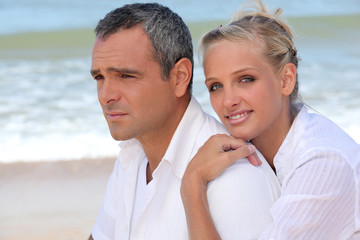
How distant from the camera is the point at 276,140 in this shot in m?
2.76

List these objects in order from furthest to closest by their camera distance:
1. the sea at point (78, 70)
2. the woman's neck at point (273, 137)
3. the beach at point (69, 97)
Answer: the sea at point (78, 70) < the beach at point (69, 97) < the woman's neck at point (273, 137)

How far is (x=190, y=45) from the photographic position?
288 cm

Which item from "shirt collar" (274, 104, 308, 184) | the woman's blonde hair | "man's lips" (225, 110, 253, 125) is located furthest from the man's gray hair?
"shirt collar" (274, 104, 308, 184)

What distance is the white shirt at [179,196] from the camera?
240cm

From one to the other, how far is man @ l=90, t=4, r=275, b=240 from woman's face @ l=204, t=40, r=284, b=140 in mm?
145

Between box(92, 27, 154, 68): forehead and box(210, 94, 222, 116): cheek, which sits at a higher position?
box(92, 27, 154, 68): forehead

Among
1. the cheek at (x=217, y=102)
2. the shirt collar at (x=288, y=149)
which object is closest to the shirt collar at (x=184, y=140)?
the cheek at (x=217, y=102)

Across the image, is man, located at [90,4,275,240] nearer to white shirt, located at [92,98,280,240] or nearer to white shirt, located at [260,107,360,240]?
white shirt, located at [92,98,280,240]

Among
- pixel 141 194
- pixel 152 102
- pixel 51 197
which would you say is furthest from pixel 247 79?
pixel 51 197

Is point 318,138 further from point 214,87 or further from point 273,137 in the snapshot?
point 214,87

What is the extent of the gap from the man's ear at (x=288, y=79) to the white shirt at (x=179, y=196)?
305 mm

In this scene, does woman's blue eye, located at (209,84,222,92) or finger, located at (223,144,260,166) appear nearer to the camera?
finger, located at (223,144,260,166)

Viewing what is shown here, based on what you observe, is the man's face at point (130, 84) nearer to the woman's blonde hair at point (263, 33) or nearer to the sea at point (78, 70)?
the woman's blonde hair at point (263, 33)

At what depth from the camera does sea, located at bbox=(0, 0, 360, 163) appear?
6.75 m
